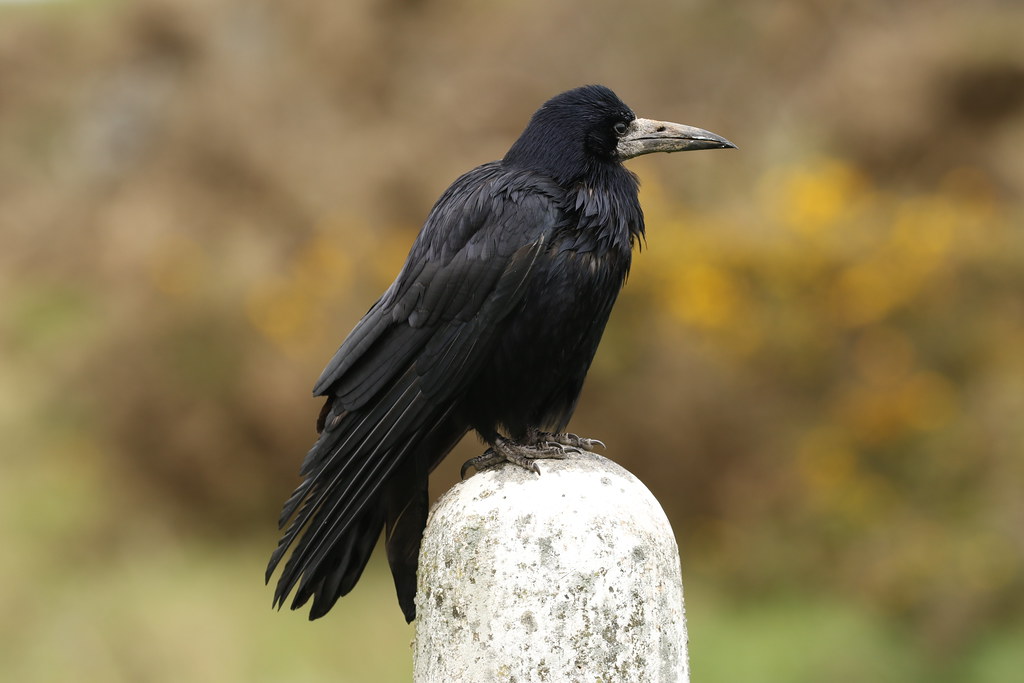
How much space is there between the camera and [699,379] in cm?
808

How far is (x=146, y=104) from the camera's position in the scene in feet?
65.9

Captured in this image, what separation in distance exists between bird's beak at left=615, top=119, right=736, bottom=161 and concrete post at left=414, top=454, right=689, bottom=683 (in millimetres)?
1160

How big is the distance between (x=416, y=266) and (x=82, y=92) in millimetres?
20902

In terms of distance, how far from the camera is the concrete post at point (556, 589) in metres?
2.69

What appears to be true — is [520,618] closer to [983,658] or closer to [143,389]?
[983,658]

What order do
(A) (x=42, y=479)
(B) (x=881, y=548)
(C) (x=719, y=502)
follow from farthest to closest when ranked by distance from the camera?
(A) (x=42, y=479), (C) (x=719, y=502), (B) (x=881, y=548)

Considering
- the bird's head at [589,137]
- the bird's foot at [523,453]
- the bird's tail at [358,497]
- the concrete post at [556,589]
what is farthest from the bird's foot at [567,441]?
the bird's head at [589,137]

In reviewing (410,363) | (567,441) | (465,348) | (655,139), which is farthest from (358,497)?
(655,139)

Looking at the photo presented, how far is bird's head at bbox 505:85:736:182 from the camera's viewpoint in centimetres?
344

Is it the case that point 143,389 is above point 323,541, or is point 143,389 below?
above

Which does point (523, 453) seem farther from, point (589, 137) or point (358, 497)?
point (589, 137)

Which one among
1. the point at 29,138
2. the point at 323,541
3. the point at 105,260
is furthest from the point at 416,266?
the point at 29,138

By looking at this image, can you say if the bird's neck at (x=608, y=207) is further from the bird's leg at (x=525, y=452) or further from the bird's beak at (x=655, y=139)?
the bird's leg at (x=525, y=452)

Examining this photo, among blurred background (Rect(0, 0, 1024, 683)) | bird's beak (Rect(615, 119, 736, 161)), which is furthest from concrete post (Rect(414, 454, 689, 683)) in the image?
blurred background (Rect(0, 0, 1024, 683))
